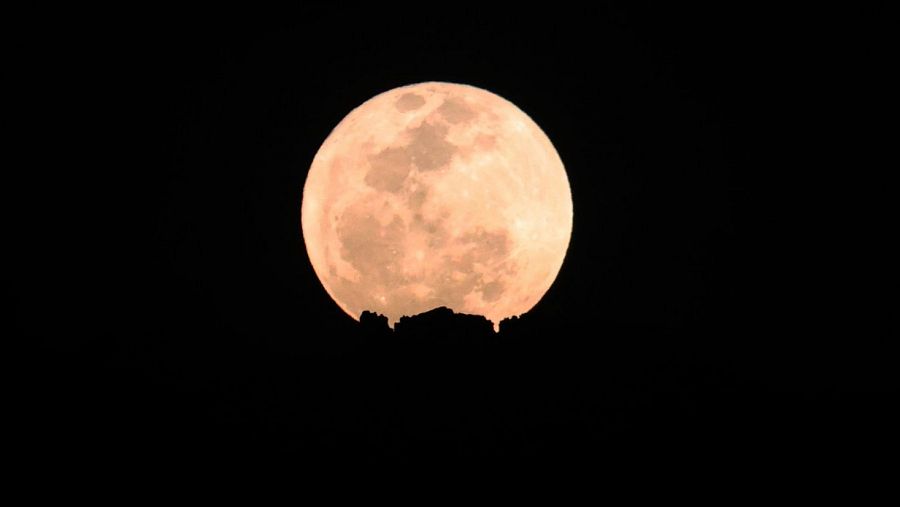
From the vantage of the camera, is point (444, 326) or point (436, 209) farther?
point (436, 209)

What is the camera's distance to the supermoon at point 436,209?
10781mm

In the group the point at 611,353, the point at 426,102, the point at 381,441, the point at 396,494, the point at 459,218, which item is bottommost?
the point at 396,494

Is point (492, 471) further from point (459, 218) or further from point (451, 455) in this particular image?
point (459, 218)

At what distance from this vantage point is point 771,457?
9727 millimetres

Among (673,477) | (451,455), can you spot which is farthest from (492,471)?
(673,477)

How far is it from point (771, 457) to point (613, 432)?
1.54 m

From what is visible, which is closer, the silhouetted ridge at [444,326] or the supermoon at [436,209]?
the silhouetted ridge at [444,326]

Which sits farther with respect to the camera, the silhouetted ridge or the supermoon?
the supermoon

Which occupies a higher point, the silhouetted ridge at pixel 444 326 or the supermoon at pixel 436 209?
the supermoon at pixel 436 209

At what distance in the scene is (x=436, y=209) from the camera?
35.2 feet

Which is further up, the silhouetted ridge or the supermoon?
the supermoon

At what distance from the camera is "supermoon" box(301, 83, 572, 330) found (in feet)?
35.4

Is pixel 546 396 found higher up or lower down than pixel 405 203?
lower down

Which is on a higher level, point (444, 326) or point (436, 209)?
point (436, 209)
